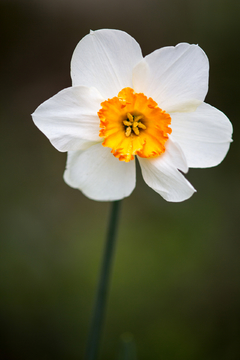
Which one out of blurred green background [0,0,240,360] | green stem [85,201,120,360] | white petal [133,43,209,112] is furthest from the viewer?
blurred green background [0,0,240,360]

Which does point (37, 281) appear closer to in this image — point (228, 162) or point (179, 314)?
point (179, 314)

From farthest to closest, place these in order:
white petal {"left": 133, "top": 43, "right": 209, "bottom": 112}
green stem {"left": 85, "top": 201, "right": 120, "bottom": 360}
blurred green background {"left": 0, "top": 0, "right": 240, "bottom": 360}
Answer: blurred green background {"left": 0, "top": 0, "right": 240, "bottom": 360} → green stem {"left": 85, "top": 201, "right": 120, "bottom": 360} → white petal {"left": 133, "top": 43, "right": 209, "bottom": 112}

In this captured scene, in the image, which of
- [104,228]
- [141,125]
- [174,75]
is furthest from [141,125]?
[104,228]

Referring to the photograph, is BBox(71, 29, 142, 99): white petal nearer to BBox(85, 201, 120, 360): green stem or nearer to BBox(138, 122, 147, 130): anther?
BBox(138, 122, 147, 130): anther

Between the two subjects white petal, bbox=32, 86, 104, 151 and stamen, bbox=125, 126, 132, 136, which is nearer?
white petal, bbox=32, 86, 104, 151

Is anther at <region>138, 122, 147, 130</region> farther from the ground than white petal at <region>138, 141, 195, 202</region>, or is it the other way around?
anther at <region>138, 122, 147, 130</region>

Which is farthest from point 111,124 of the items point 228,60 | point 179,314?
point 228,60

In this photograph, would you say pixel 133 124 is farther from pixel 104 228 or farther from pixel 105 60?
pixel 104 228

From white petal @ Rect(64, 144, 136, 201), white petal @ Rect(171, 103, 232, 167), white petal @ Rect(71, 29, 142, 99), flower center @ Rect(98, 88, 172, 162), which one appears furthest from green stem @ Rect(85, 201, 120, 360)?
white petal @ Rect(71, 29, 142, 99)
